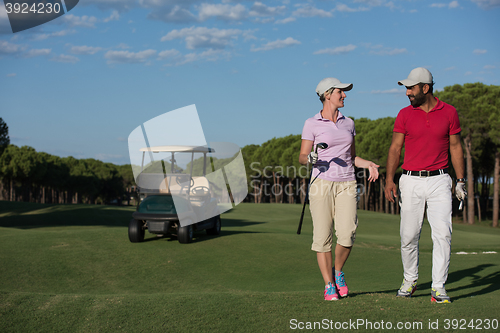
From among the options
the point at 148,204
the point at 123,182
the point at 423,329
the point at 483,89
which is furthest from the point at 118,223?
the point at 123,182

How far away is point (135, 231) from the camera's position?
12.4 metres

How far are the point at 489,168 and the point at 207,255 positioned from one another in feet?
141

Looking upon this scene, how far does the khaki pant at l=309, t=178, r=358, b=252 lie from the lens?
15.9ft

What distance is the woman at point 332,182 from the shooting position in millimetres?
4855

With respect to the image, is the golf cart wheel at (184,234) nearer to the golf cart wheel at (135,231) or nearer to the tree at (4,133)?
the golf cart wheel at (135,231)

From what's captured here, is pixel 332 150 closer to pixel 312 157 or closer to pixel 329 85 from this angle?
pixel 312 157

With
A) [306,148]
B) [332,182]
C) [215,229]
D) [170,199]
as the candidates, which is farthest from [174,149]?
[332,182]

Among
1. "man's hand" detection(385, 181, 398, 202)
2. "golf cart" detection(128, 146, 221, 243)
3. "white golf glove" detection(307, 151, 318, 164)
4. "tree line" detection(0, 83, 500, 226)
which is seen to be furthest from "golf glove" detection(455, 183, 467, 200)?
"tree line" detection(0, 83, 500, 226)

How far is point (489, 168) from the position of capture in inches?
1788

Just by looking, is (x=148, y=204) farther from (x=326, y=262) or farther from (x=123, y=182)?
(x=123, y=182)

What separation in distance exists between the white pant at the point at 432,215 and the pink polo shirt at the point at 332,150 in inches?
28.6

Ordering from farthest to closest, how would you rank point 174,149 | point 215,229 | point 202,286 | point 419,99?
point 215,229 < point 174,149 < point 202,286 < point 419,99

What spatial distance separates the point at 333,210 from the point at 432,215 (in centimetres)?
113

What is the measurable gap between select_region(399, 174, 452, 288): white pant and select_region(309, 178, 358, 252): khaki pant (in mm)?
666
